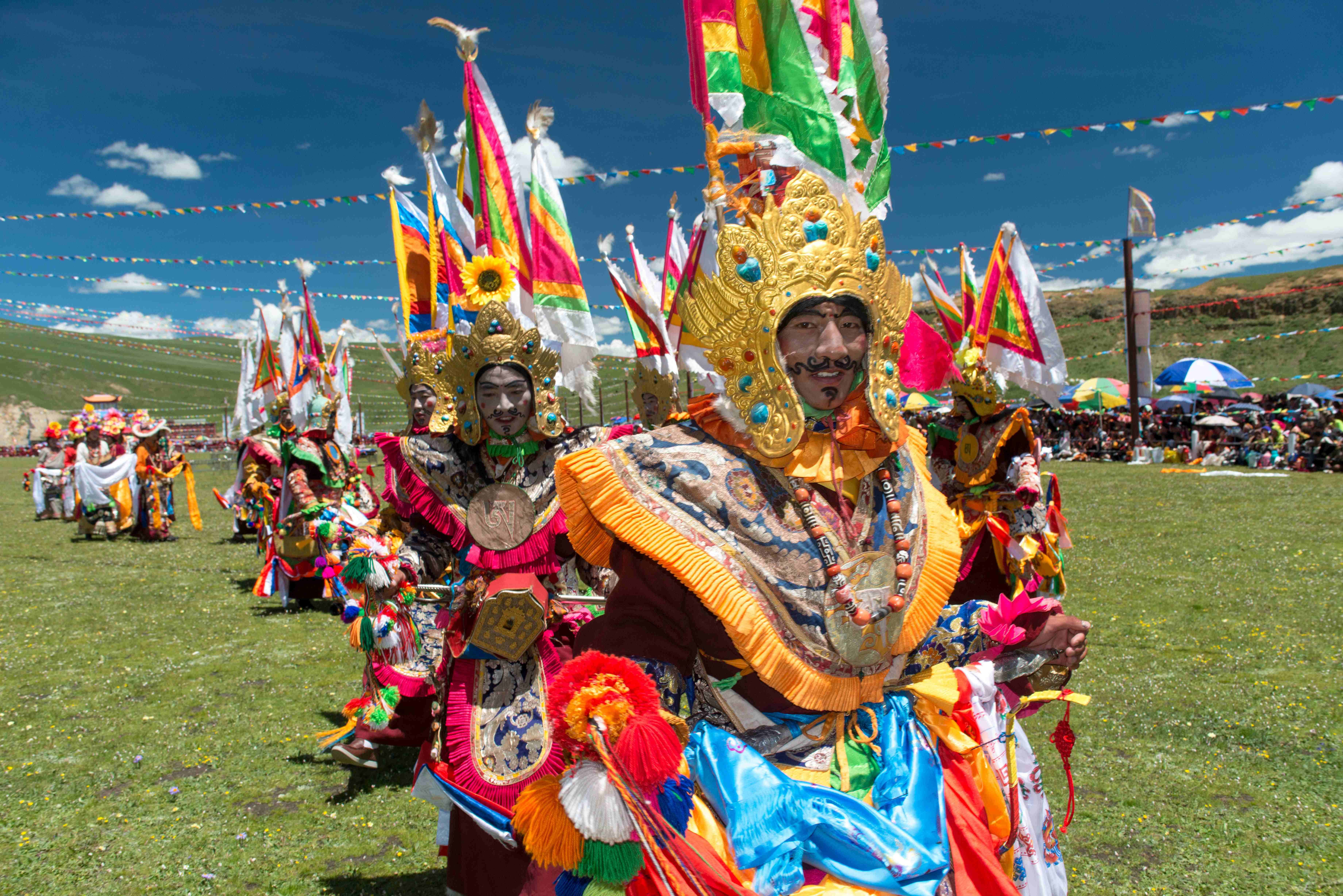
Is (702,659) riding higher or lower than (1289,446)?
higher

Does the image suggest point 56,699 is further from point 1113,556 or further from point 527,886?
point 1113,556

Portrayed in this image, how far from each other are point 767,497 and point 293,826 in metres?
4.22

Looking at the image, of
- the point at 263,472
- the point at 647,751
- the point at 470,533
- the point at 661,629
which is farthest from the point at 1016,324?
the point at 263,472

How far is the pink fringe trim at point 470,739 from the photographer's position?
327cm

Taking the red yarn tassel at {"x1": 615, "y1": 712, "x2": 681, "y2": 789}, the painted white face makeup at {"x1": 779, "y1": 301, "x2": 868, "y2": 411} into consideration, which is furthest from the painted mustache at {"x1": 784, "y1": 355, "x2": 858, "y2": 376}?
the red yarn tassel at {"x1": 615, "y1": 712, "x2": 681, "y2": 789}

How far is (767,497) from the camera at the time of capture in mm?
2043

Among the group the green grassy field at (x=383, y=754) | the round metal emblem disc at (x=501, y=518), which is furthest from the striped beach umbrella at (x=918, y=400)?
the green grassy field at (x=383, y=754)

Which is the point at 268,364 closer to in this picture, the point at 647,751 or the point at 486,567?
the point at 486,567

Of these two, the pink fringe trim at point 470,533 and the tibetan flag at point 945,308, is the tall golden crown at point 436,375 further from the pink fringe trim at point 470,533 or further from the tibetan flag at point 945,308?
the tibetan flag at point 945,308

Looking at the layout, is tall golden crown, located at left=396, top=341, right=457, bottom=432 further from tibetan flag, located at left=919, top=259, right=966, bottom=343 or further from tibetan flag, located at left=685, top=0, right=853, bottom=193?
tibetan flag, located at left=919, top=259, right=966, bottom=343

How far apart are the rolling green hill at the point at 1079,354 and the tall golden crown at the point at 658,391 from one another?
159 ft

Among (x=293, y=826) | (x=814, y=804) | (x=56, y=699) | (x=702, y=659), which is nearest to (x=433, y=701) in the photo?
(x=293, y=826)

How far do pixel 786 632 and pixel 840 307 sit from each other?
32.6 inches

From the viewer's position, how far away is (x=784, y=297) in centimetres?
202
